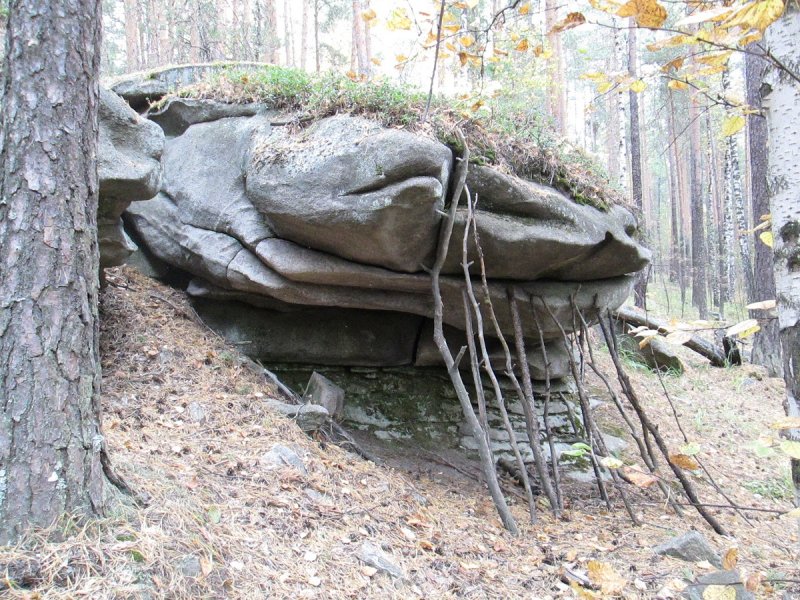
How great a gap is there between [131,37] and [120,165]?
1164cm

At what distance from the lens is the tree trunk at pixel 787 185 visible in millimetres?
2234

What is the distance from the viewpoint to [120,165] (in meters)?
4.60

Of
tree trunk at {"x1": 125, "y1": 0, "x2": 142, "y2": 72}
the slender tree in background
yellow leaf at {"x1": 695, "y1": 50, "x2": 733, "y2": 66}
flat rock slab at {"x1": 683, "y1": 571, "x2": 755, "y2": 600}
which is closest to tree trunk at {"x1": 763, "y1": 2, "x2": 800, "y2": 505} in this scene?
yellow leaf at {"x1": 695, "y1": 50, "x2": 733, "y2": 66}

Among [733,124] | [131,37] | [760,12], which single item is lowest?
[733,124]

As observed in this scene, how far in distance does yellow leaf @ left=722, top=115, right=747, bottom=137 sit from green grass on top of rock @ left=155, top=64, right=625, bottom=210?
2.67 meters

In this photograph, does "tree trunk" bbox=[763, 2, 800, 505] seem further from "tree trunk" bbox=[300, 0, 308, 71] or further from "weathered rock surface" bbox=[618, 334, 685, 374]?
"tree trunk" bbox=[300, 0, 308, 71]

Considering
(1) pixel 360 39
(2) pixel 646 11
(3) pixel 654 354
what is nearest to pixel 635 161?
(3) pixel 654 354

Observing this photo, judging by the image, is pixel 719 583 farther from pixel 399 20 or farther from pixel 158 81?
pixel 158 81

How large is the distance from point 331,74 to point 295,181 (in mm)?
1430

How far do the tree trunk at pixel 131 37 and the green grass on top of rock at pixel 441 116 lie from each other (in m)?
8.89

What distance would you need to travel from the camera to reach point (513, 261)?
555cm

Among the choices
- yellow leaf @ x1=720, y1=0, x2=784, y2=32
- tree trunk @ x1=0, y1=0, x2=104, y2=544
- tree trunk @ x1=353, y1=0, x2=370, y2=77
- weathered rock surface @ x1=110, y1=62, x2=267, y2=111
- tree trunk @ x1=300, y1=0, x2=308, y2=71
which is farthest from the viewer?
tree trunk @ x1=300, y1=0, x2=308, y2=71

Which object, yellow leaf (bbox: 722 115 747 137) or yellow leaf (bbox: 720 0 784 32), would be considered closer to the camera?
yellow leaf (bbox: 720 0 784 32)

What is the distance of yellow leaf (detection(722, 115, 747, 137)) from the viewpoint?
258cm
